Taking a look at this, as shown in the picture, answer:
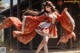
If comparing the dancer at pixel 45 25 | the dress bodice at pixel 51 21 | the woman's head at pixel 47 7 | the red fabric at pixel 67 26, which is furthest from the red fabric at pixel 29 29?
the red fabric at pixel 67 26

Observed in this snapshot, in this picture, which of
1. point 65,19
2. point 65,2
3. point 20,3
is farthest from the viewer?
point 20,3

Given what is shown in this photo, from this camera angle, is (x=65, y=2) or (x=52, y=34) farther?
(x=65, y=2)

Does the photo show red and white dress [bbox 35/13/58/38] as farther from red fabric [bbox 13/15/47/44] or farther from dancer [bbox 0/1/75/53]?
red fabric [bbox 13/15/47/44]

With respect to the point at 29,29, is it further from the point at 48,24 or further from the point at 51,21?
the point at 51,21

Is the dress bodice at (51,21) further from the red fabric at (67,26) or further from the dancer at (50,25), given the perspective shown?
the red fabric at (67,26)

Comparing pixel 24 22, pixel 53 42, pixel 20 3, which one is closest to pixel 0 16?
pixel 20 3

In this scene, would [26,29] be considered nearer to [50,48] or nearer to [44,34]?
[44,34]

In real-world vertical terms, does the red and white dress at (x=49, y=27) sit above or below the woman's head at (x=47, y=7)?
below

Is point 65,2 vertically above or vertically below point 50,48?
above

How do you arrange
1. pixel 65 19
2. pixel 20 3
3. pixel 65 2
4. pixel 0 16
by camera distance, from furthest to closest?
1. pixel 0 16
2. pixel 20 3
3. pixel 65 2
4. pixel 65 19

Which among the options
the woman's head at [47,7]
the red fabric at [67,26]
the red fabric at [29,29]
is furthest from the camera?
the red fabric at [29,29]

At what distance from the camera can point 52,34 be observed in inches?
409

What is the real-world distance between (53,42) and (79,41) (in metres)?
1.18

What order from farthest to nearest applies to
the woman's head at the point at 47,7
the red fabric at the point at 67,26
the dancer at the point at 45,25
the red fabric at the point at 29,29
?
the red fabric at the point at 29,29 < the woman's head at the point at 47,7 < the dancer at the point at 45,25 < the red fabric at the point at 67,26
